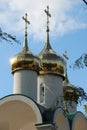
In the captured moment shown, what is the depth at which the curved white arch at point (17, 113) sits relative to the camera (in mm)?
13016

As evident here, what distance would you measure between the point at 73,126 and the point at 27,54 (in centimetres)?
292

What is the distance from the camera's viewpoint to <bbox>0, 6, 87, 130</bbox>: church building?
12945mm

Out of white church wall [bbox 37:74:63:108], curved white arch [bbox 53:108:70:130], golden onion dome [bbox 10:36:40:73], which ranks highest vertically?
golden onion dome [bbox 10:36:40:73]

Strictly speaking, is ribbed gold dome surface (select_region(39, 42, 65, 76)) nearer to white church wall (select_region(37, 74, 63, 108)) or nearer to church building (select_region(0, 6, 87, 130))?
church building (select_region(0, 6, 87, 130))

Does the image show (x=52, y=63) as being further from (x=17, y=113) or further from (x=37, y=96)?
(x=17, y=113)

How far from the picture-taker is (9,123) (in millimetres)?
13445

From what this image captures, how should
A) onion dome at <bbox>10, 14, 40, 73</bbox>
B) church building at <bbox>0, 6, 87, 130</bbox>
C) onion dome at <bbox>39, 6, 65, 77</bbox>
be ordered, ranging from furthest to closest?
1. onion dome at <bbox>39, 6, 65, 77</bbox>
2. onion dome at <bbox>10, 14, 40, 73</bbox>
3. church building at <bbox>0, 6, 87, 130</bbox>

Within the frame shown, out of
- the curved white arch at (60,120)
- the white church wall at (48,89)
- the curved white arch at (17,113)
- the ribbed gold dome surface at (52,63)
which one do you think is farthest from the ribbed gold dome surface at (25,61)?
the curved white arch at (60,120)

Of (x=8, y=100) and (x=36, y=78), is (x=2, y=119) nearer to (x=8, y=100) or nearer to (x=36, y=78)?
(x=8, y=100)

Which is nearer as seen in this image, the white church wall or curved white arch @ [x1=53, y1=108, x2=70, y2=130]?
curved white arch @ [x1=53, y1=108, x2=70, y2=130]

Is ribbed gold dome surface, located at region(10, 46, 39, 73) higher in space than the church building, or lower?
higher

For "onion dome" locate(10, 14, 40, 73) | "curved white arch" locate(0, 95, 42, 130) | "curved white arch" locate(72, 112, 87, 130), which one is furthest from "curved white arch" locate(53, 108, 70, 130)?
"onion dome" locate(10, 14, 40, 73)

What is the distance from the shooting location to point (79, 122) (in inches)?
586

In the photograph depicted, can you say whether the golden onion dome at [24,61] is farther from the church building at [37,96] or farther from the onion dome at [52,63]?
the onion dome at [52,63]
